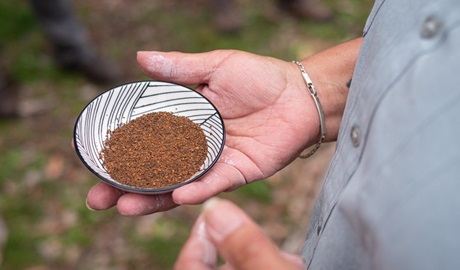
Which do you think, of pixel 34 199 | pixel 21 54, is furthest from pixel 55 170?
pixel 21 54

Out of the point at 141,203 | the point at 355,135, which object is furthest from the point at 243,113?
the point at 355,135

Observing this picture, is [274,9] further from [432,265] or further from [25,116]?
[432,265]

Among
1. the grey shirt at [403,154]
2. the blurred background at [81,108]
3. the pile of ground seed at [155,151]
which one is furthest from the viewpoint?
the blurred background at [81,108]

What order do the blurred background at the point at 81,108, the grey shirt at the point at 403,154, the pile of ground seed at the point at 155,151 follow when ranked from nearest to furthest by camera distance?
the grey shirt at the point at 403,154 < the pile of ground seed at the point at 155,151 < the blurred background at the point at 81,108

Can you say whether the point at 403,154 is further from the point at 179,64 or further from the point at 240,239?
the point at 179,64

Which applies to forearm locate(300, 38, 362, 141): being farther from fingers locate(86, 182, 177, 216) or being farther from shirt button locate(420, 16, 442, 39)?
shirt button locate(420, 16, 442, 39)

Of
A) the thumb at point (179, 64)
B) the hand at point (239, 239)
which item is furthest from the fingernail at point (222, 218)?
the thumb at point (179, 64)

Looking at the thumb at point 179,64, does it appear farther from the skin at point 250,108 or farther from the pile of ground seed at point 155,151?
the pile of ground seed at point 155,151
